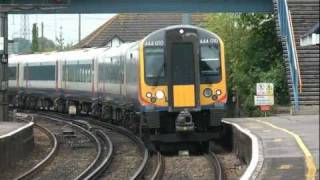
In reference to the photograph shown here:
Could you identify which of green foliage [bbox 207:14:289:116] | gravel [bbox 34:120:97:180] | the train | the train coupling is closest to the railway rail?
gravel [bbox 34:120:97:180]

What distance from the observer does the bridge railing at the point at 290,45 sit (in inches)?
950

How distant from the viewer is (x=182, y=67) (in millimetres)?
18688

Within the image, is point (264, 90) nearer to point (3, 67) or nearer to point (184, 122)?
point (184, 122)

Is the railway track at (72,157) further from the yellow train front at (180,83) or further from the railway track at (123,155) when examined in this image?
the yellow train front at (180,83)

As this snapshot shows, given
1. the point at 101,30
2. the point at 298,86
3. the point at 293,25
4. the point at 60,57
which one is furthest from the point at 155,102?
the point at 101,30

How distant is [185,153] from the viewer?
18.8m

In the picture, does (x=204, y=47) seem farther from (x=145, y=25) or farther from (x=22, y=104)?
(x=145, y=25)

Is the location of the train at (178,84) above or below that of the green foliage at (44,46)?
below


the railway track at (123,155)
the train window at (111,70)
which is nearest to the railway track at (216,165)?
the railway track at (123,155)

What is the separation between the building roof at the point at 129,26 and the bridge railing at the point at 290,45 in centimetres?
3488

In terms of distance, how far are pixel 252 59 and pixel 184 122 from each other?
15.2 metres

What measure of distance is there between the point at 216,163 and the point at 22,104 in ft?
92.4

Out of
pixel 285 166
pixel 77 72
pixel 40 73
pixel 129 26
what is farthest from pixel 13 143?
pixel 129 26

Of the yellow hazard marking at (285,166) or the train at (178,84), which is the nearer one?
the yellow hazard marking at (285,166)
